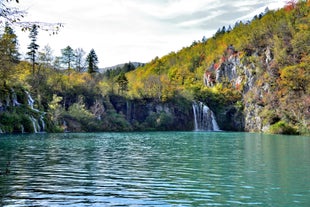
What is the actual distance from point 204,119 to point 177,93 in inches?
386

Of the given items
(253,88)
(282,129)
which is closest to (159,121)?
(253,88)

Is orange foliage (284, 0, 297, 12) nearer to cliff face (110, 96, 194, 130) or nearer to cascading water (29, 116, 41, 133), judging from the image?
cliff face (110, 96, 194, 130)

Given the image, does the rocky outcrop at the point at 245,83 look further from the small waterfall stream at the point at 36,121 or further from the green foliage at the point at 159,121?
the small waterfall stream at the point at 36,121

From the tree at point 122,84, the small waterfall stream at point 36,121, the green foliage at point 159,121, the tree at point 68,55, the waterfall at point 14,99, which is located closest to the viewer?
the small waterfall stream at point 36,121

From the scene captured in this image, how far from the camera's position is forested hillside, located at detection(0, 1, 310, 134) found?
212 ft

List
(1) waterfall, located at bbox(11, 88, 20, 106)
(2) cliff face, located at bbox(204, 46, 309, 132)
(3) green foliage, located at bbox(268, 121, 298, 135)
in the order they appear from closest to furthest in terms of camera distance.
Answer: (1) waterfall, located at bbox(11, 88, 20, 106) → (3) green foliage, located at bbox(268, 121, 298, 135) → (2) cliff face, located at bbox(204, 46, 309, 132)

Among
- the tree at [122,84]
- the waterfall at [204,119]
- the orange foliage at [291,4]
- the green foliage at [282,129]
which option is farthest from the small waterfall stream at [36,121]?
the orange foliage at [291,4]

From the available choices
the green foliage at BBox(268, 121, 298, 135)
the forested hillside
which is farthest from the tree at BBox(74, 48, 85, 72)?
the green foliage at BBox(268, 121, 298, 135)

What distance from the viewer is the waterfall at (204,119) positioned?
90.6m

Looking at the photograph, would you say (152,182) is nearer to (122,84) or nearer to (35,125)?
(35,125)

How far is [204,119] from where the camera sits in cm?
9219

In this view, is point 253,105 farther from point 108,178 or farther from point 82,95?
point 108,178

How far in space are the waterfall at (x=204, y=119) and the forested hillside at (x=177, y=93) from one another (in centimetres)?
180

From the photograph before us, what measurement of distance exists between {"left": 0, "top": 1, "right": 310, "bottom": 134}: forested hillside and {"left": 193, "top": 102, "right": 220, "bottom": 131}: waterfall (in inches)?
71.0
